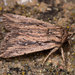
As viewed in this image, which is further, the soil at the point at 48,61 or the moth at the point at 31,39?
the moth at the point at 31,39

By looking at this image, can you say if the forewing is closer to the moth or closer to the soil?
the moth

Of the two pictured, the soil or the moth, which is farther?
the moth

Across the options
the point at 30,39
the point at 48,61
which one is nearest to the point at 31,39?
the point at 30,39

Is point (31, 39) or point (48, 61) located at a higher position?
point (31, 39)

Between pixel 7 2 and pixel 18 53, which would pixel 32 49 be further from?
pixel 7 2

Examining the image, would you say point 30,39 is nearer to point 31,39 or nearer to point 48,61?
point 31,39

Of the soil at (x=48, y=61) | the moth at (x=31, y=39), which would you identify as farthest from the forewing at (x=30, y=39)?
the soil at (x=48, y=61)

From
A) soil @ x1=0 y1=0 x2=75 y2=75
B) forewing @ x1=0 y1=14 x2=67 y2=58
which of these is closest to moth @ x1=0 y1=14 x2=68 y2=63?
forewing @ x1=0 y1=14 x2=67 y2=58

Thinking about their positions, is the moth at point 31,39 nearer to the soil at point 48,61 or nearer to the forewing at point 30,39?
the forewing at point 30,39

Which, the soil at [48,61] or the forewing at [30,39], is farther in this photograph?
the forewing at [30,39]
